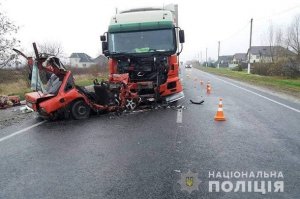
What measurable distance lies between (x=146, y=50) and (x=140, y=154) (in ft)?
22.4

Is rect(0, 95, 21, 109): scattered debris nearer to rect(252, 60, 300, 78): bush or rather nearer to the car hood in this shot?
the car hood

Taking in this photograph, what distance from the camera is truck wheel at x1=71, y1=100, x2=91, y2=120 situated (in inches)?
390

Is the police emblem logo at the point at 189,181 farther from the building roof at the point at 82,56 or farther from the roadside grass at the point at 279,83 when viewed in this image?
the building roof at the point at 82,56

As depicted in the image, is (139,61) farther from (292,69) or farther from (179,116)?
(292,69)

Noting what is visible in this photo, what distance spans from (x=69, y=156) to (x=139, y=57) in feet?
22.5

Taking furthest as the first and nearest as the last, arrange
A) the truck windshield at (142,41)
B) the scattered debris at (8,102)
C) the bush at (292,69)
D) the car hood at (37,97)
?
the bush at (292,69) → the scattered debris at (8,102) → the truck windshield at (142,41) → the car hood at (37,97)

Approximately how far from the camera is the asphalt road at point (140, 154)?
14.6 feet

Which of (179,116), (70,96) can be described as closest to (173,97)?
(179,116)

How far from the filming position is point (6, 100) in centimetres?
1362

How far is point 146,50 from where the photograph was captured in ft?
40.2

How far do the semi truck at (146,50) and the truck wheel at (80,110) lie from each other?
7.67 ft

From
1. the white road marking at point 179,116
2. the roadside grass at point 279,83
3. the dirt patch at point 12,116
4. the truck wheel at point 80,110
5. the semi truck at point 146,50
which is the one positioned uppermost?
the semi truck at point 146,50

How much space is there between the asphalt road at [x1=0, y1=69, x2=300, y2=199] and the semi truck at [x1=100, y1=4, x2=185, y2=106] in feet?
8.87

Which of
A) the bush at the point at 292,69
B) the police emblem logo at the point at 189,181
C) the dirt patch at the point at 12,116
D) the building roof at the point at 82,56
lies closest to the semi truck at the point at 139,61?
the dirt patch at the point at 12,116
